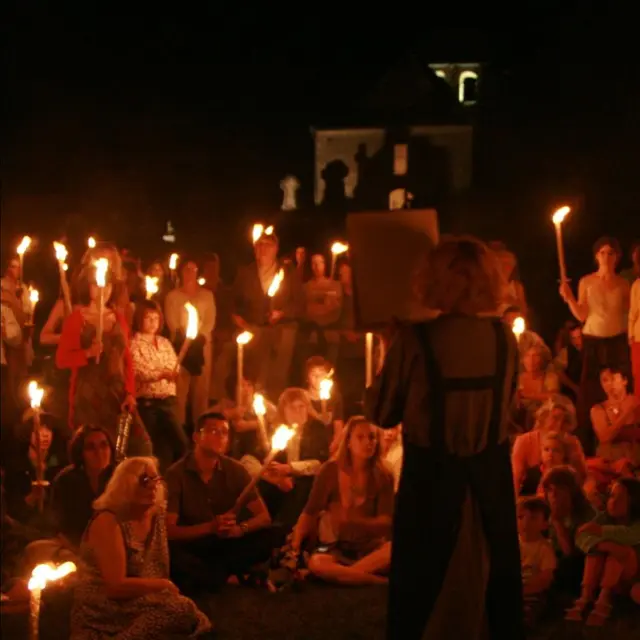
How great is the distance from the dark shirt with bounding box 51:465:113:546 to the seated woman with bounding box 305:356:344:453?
86.2 inches

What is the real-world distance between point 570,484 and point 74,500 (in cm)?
302

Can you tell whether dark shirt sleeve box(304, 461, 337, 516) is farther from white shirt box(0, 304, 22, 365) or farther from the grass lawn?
white shirt box(0, 304, 22, 365)

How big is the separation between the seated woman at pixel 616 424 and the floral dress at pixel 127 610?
3615 millimetres

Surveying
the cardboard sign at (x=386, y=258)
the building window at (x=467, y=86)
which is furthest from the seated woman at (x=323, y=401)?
the building window at (x=467, y=86)

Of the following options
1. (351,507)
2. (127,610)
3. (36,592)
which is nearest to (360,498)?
(351,507)

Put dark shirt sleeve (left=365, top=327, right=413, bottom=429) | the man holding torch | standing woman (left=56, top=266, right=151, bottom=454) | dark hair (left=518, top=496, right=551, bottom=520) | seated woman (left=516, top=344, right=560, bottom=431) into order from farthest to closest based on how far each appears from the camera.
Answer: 1. the man holding torch
2. seated woman (left=516, top=344, right=560, bottom=431)
3. standing woman (left=56, top=266, right=151, bottom=454)
4. dark hair (left=518, top=496, right=551, bottom=520)
5. dark shirt sleeve (left=365, top=327, right=413, bottom=429)

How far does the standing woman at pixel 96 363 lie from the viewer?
8148 millimetres

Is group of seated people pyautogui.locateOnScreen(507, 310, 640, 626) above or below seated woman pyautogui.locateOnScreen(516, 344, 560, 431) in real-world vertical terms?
below

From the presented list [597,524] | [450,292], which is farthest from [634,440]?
[450,292]

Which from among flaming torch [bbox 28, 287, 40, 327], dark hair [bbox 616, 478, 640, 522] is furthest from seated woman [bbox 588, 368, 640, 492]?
flaming torch [bbox 28, 287, 40, 327]

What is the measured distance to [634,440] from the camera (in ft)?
27.3

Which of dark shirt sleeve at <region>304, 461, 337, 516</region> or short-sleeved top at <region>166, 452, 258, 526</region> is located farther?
dark shirt sleeve at <region>304, 461, 337, 516</region>

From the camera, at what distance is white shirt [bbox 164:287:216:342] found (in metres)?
9.84

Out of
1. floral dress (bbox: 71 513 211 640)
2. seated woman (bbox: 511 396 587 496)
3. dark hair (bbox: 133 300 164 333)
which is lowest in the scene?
floral dress (bbox: 71 513 211 640)
